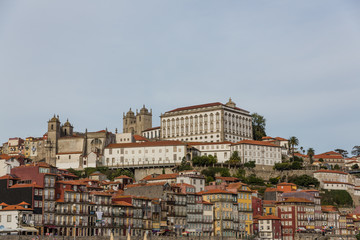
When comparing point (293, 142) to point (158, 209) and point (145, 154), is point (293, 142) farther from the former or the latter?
point (158, 209)

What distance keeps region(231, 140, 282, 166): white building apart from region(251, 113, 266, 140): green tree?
24.7m

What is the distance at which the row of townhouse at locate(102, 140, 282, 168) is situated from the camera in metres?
145

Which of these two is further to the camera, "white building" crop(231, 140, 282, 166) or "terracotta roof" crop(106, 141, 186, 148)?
"white building" crop(231, 140, 282, 166)

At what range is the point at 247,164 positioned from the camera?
144 meters

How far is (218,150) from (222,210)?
162 feet

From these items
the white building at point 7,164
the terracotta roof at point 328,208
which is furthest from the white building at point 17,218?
the terracotta roof at point 328,208

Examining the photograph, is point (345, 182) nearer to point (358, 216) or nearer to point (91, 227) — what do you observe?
point (358, 216)

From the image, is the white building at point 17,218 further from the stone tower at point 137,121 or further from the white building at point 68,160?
the stone tower at point 137,121

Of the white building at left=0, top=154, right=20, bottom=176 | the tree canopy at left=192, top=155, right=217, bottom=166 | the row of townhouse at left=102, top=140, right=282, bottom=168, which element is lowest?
the white building at left=0, top=154, right=20, bottom=176

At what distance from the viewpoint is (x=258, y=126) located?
17950cm

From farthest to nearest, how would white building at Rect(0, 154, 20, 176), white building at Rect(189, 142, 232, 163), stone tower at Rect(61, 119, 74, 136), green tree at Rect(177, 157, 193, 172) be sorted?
stone tower at Rect(61, 119, 74, 136) < white building at Rect(189, 142, 232, 163) < green tree at Rect(177, 157, 193, 172) < white building at Rect(0, 154, 20, 176)

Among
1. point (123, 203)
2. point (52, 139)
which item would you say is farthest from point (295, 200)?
point (52, 139)

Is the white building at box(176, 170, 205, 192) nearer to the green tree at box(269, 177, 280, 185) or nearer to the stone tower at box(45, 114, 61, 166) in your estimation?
the green tree at box(269, 177, 280, 185)

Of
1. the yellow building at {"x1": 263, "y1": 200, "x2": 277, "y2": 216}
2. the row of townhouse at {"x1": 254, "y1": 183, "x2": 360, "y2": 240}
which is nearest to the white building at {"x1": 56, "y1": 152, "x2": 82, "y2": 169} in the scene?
the row of townhouse at {"x1": 254, "y1": 183, "x2": 360, "y2": 240}
